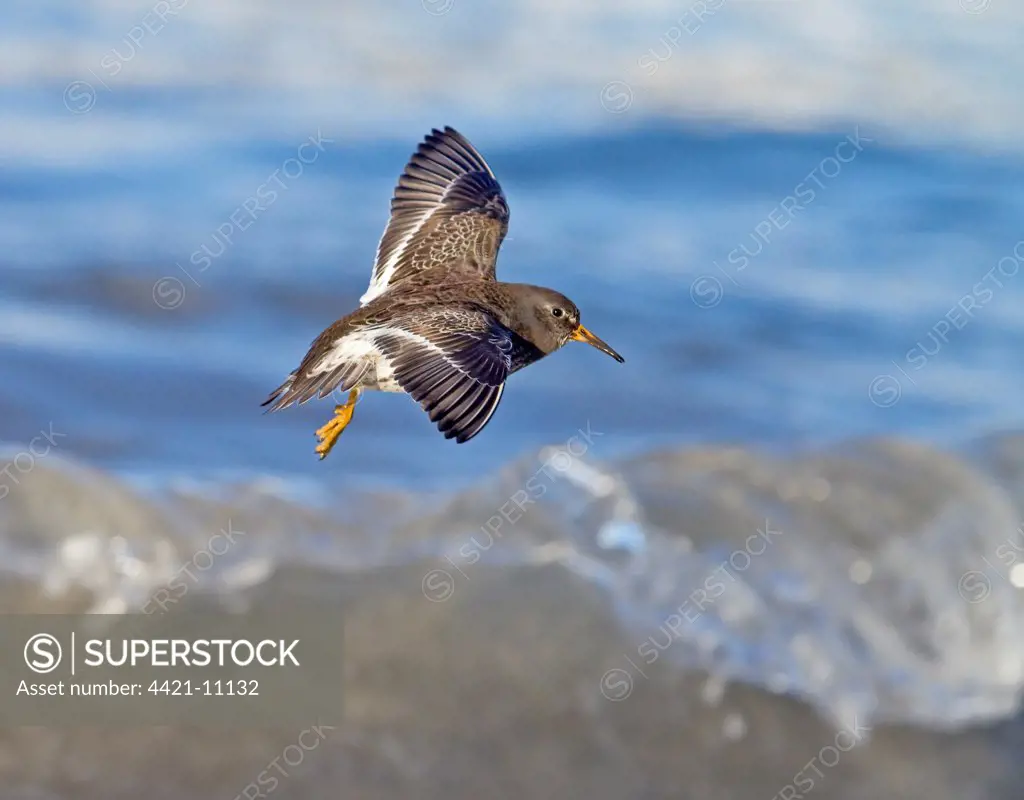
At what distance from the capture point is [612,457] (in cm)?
882

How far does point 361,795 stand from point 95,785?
1063 millimetres

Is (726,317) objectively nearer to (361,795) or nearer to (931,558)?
(931,558)

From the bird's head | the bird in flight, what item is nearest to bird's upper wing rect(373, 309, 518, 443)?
the bird in flight

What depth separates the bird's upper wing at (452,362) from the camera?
447 centimetres

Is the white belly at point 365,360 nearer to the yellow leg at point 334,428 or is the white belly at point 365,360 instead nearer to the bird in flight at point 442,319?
the bird in flight at point 442,319

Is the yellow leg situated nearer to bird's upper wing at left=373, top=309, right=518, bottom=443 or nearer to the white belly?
the white belly

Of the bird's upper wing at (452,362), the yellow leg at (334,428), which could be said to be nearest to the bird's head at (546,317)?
the bird's upper wing at (452,362)

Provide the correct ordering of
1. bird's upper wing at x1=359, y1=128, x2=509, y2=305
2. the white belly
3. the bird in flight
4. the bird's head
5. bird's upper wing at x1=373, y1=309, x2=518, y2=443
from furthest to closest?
bird's upper wing at x1=359, y1=128, x2=509, y2=305
the bird's head
the white belly
the bird in flight
bird's upper wing at x1=373, y1=309, x2=518, y2=443

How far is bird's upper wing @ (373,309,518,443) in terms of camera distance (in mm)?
4469

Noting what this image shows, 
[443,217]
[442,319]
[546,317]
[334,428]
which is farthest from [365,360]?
[443,217]

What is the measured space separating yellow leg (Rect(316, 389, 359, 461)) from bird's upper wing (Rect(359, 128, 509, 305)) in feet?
1.81

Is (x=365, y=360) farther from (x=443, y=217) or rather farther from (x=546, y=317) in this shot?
(x=443, y=217)

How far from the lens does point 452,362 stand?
475 centimetres

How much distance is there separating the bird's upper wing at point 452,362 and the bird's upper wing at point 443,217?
86 cm
